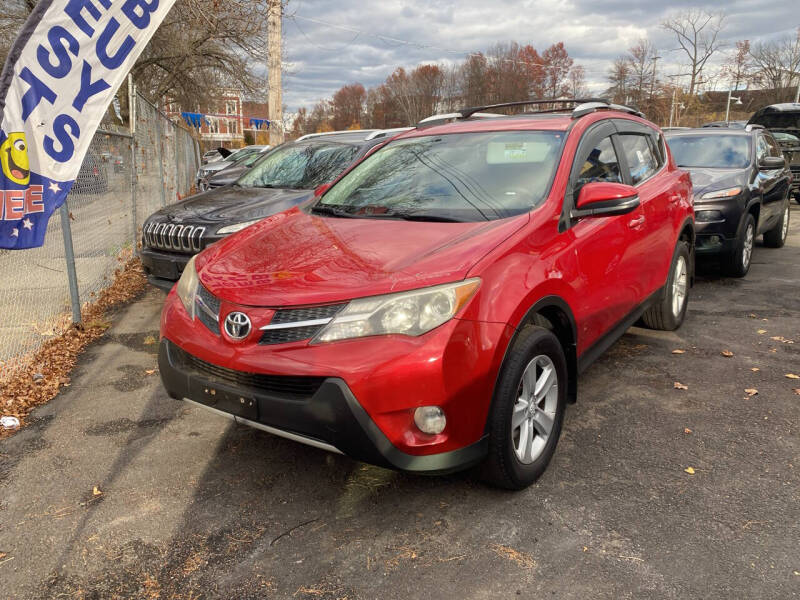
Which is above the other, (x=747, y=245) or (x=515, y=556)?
(x=747, y=245)

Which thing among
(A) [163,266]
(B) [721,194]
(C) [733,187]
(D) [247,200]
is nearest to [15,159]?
(A) [163,266]

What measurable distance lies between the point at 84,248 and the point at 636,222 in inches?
209

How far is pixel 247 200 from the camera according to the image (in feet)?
19.5

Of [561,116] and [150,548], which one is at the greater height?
[561,116]

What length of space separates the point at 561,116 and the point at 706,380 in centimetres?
208

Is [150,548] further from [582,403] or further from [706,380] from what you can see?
[706,380]

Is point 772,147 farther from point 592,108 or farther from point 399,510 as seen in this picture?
point 399,510

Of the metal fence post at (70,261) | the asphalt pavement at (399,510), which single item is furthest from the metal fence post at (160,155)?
the asphalt pavement at (399,510)

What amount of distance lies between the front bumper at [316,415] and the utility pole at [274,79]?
45.4ft

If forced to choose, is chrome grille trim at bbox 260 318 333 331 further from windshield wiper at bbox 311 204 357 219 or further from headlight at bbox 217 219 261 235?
headlight at bbox 217 219 261 235

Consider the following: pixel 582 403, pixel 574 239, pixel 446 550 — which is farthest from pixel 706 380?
pixel 446 550

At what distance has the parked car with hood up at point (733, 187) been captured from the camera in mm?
6922

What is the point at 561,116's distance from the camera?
3918 millimetres

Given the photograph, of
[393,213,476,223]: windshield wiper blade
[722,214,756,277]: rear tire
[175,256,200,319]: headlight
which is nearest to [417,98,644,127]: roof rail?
[393,213,476,223]: windshield wiper blade
